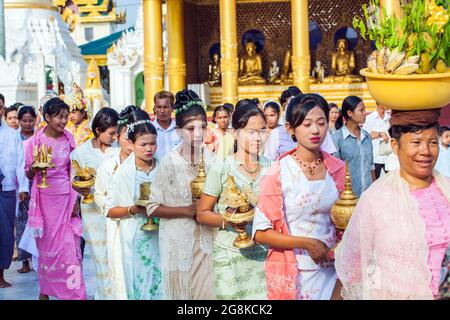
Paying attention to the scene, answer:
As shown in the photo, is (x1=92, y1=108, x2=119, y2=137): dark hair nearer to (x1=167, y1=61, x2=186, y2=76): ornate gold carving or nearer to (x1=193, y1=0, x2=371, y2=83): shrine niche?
(x1=167, y1=61, x2=186, y2=76): ornate gold carving

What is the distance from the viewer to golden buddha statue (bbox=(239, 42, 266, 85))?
2066cm

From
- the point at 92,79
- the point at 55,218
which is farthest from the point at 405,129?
the point at 92,79

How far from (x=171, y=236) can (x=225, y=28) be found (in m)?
12.6

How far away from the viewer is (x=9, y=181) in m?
8.91

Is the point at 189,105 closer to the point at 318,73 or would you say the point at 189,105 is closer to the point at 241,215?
the point at 241,215

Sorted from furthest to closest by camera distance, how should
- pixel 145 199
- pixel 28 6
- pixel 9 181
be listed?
pixel 28 6
pixel 9 181
pixel 145 199

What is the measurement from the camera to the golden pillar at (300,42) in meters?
17.9

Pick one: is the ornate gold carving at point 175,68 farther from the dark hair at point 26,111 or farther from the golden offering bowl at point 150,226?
the golden offering bowl at point 150,226

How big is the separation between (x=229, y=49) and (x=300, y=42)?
4.45 feet

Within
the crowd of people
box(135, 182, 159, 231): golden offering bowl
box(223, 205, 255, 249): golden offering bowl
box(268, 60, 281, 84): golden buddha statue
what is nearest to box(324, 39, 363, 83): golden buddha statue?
box(268, 60, 281, 84): golden buddha statue

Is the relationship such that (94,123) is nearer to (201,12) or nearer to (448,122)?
(448,122)

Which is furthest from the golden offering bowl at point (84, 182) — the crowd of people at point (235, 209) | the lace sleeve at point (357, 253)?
the lace sleeve at point (357, 253)

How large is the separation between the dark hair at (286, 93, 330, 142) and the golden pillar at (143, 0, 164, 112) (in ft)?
45.2

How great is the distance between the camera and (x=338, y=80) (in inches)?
790
